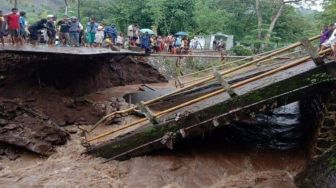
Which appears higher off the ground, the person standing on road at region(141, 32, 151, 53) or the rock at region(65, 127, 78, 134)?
the person standing on road at region(141, 32, 151, 53)

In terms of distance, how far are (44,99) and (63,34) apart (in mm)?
4920

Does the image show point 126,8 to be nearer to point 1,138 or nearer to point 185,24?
point 185,24

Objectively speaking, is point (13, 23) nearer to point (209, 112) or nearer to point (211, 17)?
point (209, 112)

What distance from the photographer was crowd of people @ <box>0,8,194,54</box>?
15.2 m

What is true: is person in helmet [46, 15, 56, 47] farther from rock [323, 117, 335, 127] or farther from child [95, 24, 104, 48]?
rock [323, 117, 335, 127]

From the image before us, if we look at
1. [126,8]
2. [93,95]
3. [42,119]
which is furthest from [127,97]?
[126,8]

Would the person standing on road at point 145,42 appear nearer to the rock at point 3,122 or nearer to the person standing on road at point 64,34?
the person standing on road at point 64,34

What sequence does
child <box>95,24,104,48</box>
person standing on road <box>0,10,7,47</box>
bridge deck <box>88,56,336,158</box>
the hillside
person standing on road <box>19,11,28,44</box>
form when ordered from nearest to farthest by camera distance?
bridge deck <box>88,56,336,158</box> < person standing on road <box>0,10,7,47</box> < person standing on road <box>19,11,28,44</box> < child <box>95,24,104,48</box> < the hillside

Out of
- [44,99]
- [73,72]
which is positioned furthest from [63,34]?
[44,99]

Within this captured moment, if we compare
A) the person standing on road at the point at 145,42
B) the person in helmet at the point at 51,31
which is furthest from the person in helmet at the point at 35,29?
the person standing on road at the point at 145,42

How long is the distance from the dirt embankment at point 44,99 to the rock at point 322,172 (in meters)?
6.53

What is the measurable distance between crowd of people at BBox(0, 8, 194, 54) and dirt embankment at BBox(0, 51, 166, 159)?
1270 mm

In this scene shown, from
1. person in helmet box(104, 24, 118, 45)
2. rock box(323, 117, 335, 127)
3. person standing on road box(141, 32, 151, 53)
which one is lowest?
rock box(323, 117, 335, 127)

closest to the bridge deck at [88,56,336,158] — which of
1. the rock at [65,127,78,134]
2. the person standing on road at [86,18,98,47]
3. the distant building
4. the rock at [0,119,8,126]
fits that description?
the rock at [65,127,78,134]
